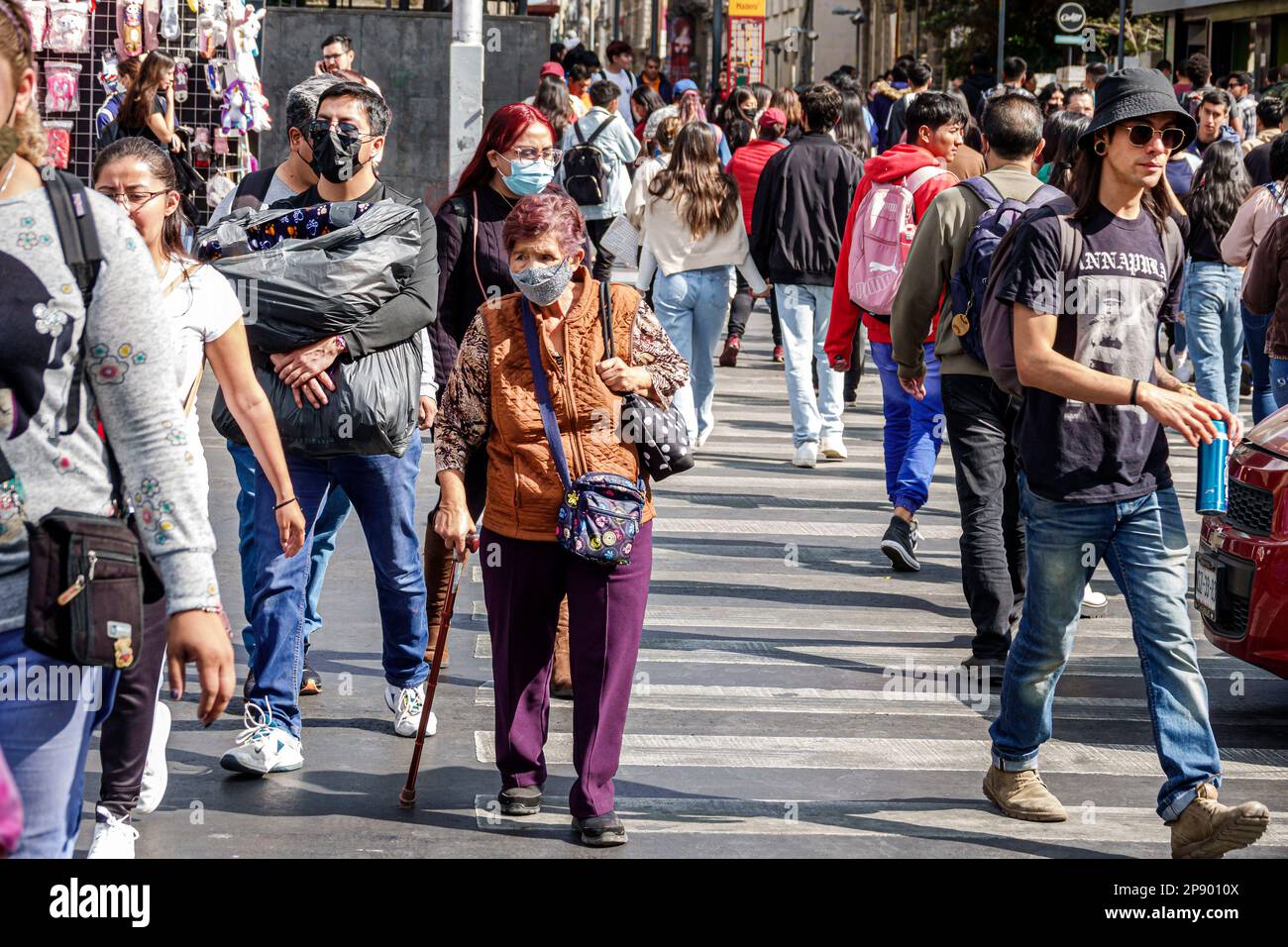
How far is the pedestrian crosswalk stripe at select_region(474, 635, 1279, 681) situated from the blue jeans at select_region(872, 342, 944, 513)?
1624mm

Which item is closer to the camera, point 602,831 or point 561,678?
point 602,831

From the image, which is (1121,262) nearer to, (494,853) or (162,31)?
(494,853)

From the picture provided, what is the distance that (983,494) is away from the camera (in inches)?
294

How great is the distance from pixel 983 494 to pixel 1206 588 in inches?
39.7

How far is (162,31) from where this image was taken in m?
13.6

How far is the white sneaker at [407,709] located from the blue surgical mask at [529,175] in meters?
1.87

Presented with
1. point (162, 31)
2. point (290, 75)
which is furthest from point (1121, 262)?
point (290, 75)

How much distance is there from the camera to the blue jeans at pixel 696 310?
12.0m

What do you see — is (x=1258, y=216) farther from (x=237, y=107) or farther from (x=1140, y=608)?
(x=237, y=107)

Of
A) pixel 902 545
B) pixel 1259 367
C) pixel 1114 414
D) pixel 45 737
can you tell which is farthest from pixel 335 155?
pixel 1259 367

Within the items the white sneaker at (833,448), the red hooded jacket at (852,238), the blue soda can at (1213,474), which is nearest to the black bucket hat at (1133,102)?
the blue soda can at (1213,474)

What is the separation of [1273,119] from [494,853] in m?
11.7

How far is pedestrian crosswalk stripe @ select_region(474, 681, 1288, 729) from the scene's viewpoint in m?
6.95

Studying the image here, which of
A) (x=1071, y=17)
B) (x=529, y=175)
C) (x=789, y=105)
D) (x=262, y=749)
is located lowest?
(x=262, y=749)
